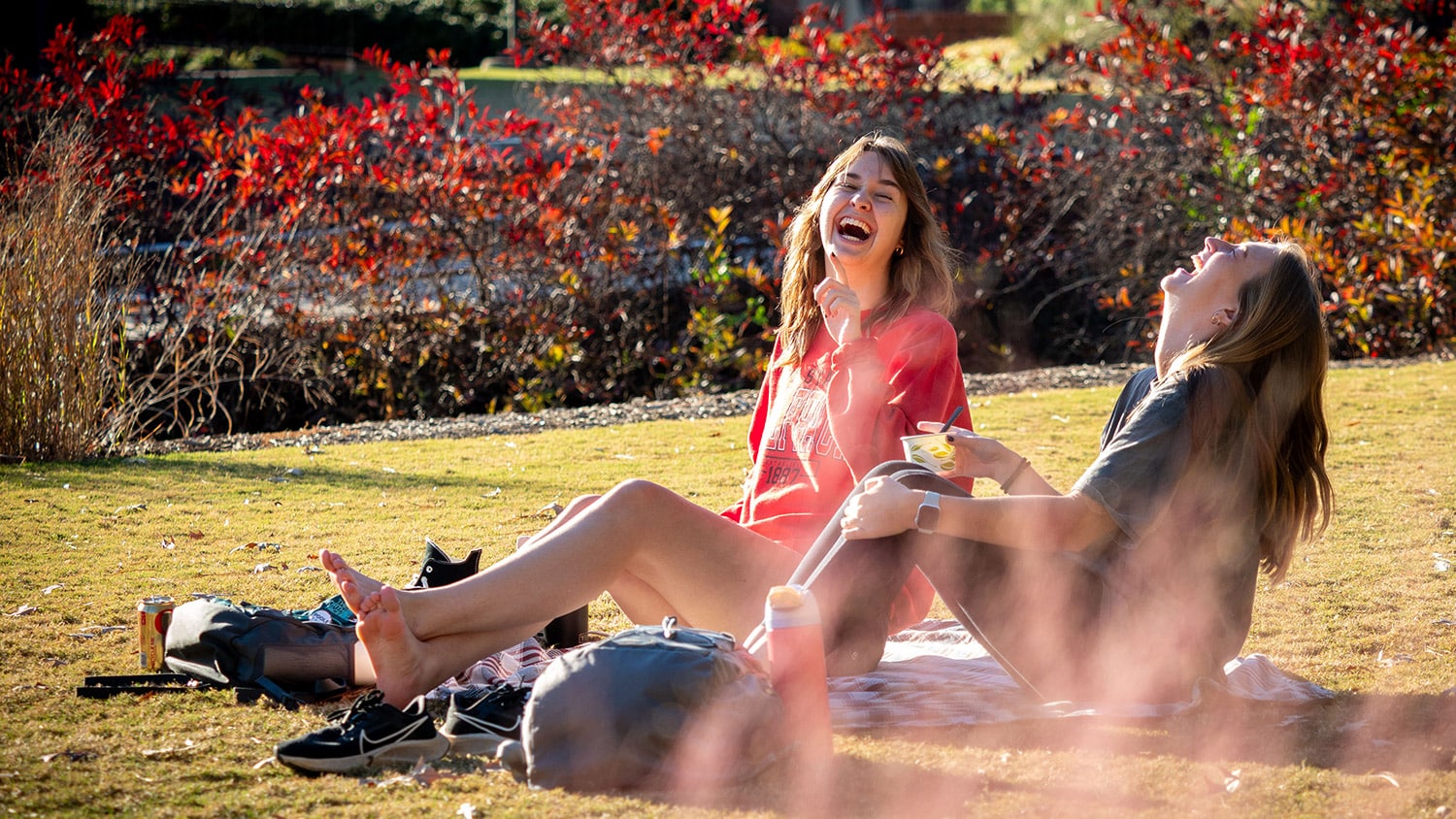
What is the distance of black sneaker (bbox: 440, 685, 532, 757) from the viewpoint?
10.3 feet

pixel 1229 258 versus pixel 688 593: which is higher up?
pixel 1229 258

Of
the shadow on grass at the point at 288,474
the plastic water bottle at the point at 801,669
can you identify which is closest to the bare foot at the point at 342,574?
the plastic water bottle at the point at 801,669

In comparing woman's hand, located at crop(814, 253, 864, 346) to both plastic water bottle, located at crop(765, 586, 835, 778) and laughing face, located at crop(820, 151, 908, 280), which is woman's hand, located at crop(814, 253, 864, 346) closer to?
laughing face, located at crop(820, 151, 908, 280)

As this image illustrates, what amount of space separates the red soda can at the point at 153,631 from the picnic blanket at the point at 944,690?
81 centimetres

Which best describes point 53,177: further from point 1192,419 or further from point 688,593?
point 1192,419

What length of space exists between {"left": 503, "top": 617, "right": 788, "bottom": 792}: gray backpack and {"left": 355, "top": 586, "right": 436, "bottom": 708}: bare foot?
1.56 feet

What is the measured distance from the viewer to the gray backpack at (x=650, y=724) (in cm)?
288

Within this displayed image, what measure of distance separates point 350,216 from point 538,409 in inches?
66.4

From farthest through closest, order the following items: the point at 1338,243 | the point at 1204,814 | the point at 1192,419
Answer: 1. the point at 1338,243
2. the point at 1192,419
3. the point at 1204,814

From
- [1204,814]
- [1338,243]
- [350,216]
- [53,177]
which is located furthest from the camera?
[1338,243]

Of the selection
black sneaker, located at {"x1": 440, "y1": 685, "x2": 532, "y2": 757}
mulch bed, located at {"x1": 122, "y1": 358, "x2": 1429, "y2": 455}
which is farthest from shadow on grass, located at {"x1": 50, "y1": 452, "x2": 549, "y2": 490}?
→ black sneaker, located at {"x1": 440, "y1": 685, "x2": 532, "y2": 757}

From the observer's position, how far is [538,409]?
8.81m

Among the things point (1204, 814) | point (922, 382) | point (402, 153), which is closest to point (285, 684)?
point (922, 382)

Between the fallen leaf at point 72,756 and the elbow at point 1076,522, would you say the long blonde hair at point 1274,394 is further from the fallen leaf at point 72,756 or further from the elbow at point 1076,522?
the fallen leaf at point 72,756
